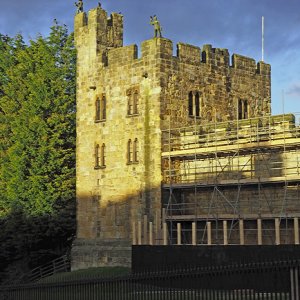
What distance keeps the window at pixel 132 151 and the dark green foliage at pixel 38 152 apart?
6.55 meters

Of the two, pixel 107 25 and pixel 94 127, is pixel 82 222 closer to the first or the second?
pixel 94 127

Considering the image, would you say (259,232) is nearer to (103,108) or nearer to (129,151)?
(129,151)

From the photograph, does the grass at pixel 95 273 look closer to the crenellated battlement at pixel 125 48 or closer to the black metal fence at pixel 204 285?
the crenellated battlement at pixel 125 48

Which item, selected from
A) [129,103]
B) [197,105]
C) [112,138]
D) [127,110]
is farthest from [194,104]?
[112,138]

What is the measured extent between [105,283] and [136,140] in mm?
17293

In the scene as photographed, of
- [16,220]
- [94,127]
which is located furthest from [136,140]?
[16,220]

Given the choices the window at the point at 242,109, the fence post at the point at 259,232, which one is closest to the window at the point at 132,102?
the window at the point at 242,109

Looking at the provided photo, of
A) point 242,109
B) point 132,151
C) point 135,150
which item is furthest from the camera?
point 242,109

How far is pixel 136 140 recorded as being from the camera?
135 feet

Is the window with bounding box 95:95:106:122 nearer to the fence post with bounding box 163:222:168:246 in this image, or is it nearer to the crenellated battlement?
the crenellated battlement

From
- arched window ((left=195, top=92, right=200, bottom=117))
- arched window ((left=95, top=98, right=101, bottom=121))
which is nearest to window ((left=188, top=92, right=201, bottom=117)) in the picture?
arched window ((left=195, top=92, right=200, bottom=117))

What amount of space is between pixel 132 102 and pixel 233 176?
6913 millimetres

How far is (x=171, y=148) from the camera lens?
40.7m

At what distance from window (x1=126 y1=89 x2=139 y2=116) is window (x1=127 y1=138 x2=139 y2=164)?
1496mm
